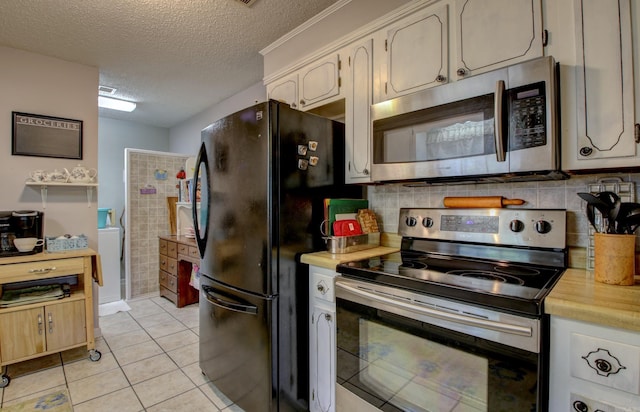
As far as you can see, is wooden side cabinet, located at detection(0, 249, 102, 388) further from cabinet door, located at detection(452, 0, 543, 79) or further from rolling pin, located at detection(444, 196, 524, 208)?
cabinet door, located at detection(452, 0, 543, 79)

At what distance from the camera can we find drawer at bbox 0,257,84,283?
2111 millimetres

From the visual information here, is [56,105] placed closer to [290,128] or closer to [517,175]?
[290,128]

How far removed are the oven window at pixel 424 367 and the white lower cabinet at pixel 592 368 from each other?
3.4 inches

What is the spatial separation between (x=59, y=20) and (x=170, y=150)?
10.6 feet

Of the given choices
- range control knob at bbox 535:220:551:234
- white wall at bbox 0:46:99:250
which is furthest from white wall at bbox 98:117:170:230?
range control knob at bbox 535:220:551:234

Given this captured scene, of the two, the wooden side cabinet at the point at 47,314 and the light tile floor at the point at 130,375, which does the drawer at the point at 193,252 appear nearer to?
the light tile floor at the point at 130,375

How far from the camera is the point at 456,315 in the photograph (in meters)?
1.07

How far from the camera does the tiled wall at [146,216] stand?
3934 millimetres

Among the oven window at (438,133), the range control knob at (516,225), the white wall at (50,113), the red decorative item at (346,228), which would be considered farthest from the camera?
the white wall at (50,113)

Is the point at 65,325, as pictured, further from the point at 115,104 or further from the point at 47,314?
the point at 115,104

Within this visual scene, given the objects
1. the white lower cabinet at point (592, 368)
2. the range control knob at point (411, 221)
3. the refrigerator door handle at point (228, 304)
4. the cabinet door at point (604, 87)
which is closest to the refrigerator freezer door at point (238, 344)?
the refrigerator door handle at point (228, 304)

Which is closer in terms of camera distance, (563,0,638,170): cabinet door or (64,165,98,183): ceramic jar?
(563,0,638,170): cabinet door

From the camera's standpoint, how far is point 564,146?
3.93 feet

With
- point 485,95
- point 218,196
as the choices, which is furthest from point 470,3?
point 218,196
